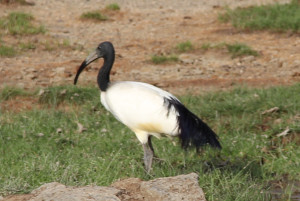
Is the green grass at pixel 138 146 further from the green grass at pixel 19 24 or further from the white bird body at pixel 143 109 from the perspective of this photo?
the green grass at pixel 19 24

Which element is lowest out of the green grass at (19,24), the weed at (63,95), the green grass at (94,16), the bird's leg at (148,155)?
the bird's leg at (148,155)

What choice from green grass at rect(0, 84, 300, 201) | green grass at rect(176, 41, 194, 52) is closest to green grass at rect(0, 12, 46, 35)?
green grass at rect(176, 41, 194, 52)

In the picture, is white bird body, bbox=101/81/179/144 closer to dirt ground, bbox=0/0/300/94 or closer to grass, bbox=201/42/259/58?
dirt ground, bbox=0/0/300/94

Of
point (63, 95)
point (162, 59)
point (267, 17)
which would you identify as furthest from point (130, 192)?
point (267, 17)

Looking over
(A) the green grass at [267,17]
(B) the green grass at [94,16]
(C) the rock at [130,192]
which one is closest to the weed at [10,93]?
(C) the rock at [130,192]

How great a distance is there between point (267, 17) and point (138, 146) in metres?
5.42

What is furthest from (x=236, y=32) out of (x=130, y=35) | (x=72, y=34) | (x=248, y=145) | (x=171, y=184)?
(x=171, y=184)

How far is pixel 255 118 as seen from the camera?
23.5ft

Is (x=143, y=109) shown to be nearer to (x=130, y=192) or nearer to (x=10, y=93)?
(x=130, y=192)

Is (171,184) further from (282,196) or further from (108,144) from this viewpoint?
(108,144)

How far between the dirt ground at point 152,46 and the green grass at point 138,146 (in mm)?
1118

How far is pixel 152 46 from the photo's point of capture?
36.0ft

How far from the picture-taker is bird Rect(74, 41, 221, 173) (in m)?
5.66

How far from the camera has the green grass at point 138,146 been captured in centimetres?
531
